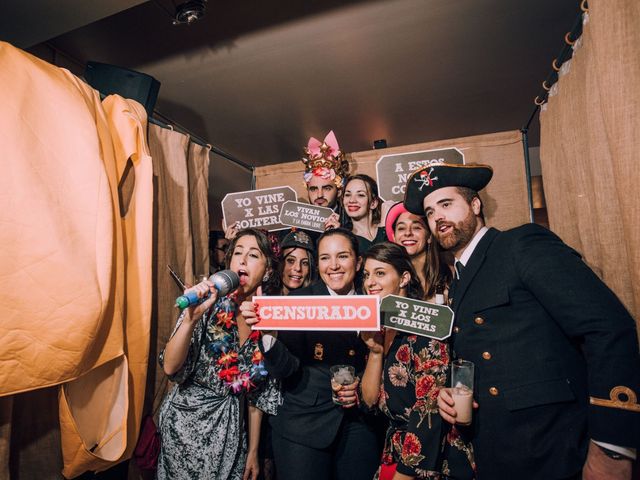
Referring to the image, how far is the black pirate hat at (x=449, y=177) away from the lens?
59.2 inches

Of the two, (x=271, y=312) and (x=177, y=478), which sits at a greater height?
(x=271, y=312)

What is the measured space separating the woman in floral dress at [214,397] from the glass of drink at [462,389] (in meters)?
0.86

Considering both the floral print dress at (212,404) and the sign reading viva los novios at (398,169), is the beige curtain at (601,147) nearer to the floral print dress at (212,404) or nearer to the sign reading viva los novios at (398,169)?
the sign reading viva los novios at (398,169)

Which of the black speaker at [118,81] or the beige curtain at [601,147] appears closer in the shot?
the beige curtain at [601,147]

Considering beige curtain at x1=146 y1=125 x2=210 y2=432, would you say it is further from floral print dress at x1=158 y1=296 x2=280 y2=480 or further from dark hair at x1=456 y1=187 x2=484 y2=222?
dark hair at x1=456 y1=187 x2=484 y2=222

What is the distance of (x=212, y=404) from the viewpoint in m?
1.67

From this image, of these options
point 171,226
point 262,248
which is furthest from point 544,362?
point 171,226

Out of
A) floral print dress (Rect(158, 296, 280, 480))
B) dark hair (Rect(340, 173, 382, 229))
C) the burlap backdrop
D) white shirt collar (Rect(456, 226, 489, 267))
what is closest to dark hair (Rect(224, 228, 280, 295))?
floral print dress (Rect(158, 296, 280, 480))

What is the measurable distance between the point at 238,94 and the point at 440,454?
350 centimetres

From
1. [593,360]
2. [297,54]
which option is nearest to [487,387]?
[593,360]

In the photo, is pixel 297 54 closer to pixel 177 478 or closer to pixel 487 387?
pixel 487 387

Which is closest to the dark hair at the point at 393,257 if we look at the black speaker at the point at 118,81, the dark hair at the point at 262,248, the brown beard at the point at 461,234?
the brown beard at the point at 461,234

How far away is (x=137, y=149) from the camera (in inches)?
61.3

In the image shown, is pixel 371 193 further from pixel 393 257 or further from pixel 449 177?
pixel 449 177
